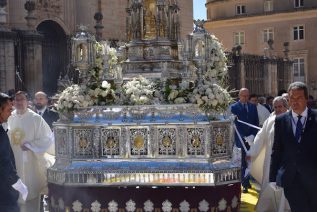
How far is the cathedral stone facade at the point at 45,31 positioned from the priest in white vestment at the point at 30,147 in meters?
7.74

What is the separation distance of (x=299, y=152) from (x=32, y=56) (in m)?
13.8

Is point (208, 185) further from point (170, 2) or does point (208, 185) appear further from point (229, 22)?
point (229, 22)

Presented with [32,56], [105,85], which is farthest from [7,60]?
[105,85]

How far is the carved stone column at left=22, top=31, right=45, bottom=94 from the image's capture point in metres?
18.7

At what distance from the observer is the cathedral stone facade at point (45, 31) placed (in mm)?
18017

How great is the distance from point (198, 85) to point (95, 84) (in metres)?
1.54

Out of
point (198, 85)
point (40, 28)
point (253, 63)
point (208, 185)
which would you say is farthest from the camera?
point (253, 63)

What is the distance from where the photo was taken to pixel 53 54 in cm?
2225

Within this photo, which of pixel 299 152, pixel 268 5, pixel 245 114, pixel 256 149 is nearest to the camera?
pixel 299 152

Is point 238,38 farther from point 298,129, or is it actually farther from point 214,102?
point 298,129

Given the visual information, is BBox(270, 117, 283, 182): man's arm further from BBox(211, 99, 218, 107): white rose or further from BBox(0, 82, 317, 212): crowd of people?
BBox(211, 99, 218, 107): white rose

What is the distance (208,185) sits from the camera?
779cm

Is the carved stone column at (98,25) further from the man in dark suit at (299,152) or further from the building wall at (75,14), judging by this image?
the man in dark suit at (299,152)

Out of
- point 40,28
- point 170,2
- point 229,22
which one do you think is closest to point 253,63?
point 40,28
